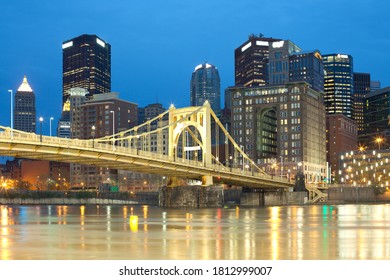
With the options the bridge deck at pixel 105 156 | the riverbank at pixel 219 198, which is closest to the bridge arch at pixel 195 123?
the bridge deck at pixel 105 156

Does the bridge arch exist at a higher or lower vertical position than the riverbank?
higher

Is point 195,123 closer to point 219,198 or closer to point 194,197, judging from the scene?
point 194,197

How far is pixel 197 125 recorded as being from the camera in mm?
135375

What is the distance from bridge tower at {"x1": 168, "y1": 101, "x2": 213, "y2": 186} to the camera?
12825 cm

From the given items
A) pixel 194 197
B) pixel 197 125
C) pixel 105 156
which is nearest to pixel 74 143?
pixel 105 156

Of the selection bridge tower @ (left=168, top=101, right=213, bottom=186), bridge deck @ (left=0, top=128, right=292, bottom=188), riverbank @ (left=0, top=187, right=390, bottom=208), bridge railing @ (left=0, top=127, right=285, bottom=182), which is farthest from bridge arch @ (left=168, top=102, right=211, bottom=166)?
riverbank @ (left=0, top=187, right=390, bottom=208)

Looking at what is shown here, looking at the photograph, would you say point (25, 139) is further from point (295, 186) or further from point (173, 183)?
point (295, 186)

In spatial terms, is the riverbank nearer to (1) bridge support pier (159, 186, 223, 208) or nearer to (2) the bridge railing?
(1) bridge support pier (159, 186, 223, 208)
